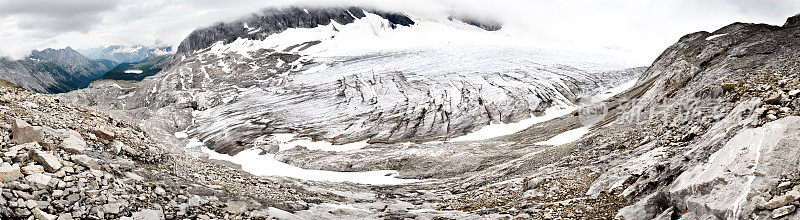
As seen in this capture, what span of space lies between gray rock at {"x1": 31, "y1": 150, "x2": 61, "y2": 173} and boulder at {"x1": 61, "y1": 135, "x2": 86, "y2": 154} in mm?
2511

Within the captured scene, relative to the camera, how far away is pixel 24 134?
12.9 metres

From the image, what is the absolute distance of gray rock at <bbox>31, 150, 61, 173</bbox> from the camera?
10.9 m

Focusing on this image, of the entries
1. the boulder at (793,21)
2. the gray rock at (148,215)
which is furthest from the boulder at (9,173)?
the boulder at (793,21)

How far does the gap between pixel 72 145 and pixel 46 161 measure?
3.30 meters

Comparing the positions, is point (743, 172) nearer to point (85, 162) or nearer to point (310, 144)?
point (85, 162)

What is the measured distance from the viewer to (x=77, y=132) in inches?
639

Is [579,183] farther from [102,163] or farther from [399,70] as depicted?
[399,70]

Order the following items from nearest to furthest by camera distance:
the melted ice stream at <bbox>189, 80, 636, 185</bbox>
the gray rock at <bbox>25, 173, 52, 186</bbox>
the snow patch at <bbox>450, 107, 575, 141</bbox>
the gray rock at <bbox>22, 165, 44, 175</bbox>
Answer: the gray rock at <bbox>25, 173, 52, 186</bbox> → the gray rock at <bbox>22, 165, 44, 175</bbox> → the melted ice stream at <bbox>189, 80, 636, 185</bbox> → the snow patch at <bbox>450, 107, 575, 141</bbox>

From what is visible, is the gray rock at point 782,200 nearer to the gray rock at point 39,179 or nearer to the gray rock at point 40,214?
the gray rock at point 40,214

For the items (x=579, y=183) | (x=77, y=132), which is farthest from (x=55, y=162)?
(x=579, y=183)

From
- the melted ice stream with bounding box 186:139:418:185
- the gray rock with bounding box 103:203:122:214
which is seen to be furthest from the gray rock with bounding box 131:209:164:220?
the melted ice stream with bounding box 186:139:418:185

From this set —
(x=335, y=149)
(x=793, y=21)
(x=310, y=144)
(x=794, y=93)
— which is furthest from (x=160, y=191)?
(x=793, y=21)

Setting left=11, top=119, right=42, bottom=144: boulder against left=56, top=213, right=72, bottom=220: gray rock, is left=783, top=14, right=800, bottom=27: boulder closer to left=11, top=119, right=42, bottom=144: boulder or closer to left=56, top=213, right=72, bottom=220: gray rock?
left=56, top=213, right=72, bottom=220: gray rock

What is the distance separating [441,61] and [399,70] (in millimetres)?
13303
